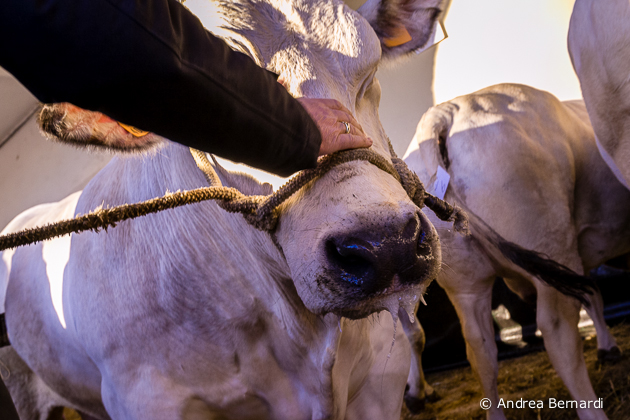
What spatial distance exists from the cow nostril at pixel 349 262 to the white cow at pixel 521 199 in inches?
67.4

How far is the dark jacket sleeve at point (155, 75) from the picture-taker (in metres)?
0.67

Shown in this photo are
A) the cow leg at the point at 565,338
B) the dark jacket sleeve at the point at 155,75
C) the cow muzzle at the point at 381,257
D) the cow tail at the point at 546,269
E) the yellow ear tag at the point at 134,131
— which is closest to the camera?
the dark jacket sleeve at the point at 155,75

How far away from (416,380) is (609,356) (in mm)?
1407

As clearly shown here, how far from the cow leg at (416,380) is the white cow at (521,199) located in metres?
0.54

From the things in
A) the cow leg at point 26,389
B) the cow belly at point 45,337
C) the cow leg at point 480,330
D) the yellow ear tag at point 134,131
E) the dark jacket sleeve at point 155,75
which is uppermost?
the dark jacket sleeve at point 155,75

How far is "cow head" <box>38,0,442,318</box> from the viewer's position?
0.93 meters

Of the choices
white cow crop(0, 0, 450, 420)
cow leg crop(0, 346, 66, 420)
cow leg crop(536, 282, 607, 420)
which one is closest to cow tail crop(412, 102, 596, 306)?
cow leg crop(536, 282, 607, 420)

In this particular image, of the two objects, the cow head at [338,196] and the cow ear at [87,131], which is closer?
the cow head at [338,196]

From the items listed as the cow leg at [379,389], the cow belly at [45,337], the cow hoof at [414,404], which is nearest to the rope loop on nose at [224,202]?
the cow leg at [379,389]

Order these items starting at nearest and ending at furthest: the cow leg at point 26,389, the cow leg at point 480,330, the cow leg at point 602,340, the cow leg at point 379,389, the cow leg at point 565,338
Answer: the cow leg at point 379,389 → the cow leg at point 26,389 → the cow leg at point 565,338 → the cow leg at point 480,330 → the cow leg at point 602,340

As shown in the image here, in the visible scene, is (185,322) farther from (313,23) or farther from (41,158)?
(41,158)

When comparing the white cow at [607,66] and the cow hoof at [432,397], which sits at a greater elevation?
the white cow at [607,66]

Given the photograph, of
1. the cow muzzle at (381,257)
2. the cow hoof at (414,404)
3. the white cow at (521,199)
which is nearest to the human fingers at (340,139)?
the cow muzzle at (381,257)

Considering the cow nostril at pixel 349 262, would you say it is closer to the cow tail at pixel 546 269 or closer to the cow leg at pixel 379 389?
the cow leg at pixel 379 389
